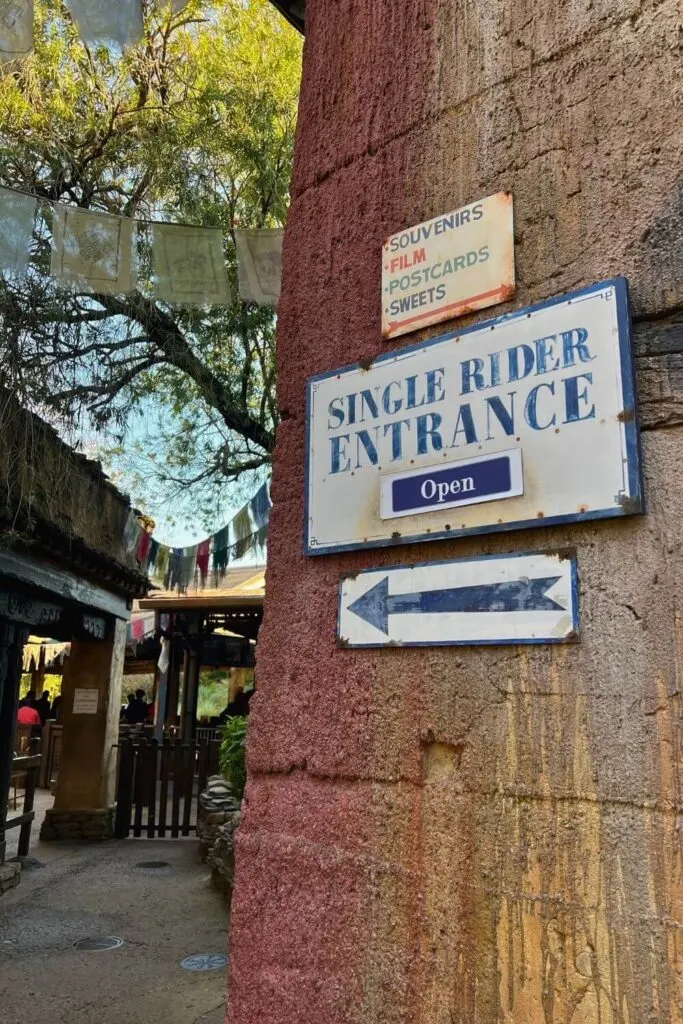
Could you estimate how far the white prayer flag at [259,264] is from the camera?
20.6 feet

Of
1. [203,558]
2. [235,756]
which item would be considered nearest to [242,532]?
[203,558]

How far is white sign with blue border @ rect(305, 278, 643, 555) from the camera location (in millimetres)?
1652

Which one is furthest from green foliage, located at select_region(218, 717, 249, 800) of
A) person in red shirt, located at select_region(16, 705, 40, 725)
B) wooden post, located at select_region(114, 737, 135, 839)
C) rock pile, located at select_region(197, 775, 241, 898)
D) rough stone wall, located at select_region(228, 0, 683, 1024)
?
person in red shirt, located at select_region(16, 705, 40, 725)

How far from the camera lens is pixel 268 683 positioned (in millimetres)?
2092

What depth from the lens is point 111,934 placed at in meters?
6.14

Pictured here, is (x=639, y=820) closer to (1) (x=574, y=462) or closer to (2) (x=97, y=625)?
(1) (x=574, y=462)

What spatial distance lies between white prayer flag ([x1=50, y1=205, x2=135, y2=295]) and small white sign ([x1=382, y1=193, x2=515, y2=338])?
166 inches

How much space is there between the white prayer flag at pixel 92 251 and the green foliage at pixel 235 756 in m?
4.43

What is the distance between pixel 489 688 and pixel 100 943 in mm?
5489

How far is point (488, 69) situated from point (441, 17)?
280 millimetres

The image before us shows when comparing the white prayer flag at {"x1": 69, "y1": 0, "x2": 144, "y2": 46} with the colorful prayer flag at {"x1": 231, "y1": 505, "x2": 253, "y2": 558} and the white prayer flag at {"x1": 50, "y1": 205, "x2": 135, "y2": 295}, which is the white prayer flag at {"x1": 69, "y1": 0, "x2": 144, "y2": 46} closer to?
the white prayer flag at {"x1": 50, "y1": 205, "x2": 135, "y2": 295}

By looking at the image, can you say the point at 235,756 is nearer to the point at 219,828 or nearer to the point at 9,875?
the point at 219,828

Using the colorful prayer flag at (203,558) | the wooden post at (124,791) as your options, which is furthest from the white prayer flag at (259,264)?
the wooden post at (124,791)

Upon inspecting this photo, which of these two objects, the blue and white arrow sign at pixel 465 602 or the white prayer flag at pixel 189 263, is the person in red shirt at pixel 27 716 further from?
the blue and white arrow sign at pixel 465 602
